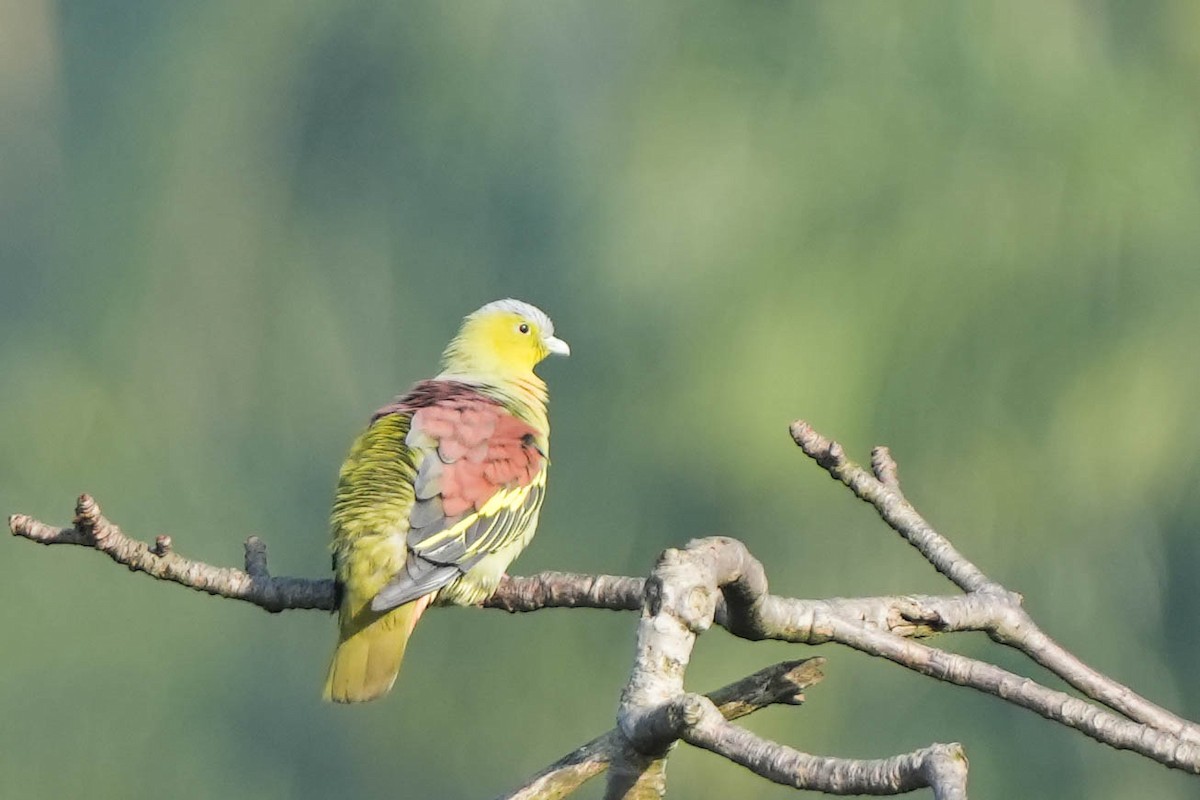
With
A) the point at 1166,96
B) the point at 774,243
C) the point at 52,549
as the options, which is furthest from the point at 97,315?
the point at 1166,96

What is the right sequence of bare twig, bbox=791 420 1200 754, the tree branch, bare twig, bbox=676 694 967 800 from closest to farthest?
bare twig, bbox=676 694 967 800 → the tree branch → bare twig, bbox=791 420 1200 754

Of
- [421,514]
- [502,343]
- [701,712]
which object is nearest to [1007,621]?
[701,712]

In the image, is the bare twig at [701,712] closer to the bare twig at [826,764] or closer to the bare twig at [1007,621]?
the bare twig at [826,764]

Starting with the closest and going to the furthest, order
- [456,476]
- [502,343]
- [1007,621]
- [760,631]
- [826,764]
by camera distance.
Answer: [826,764] → [760,631] → [1007,621] → [456,476] → [502,343]

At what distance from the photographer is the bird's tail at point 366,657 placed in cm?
262

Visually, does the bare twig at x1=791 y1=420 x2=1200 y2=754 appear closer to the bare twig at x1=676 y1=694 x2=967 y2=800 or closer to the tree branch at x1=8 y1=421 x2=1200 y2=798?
the tree branch at x1=8 y1=421 x2=1200 y2=798

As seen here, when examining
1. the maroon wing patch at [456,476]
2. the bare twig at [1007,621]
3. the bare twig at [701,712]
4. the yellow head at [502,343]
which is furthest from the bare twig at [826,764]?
the yellow head at [502,343]

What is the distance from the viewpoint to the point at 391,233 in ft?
28.7

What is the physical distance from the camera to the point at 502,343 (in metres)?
3.47

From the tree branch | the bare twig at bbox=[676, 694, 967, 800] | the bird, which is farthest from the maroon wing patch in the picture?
the bare twig at bbox=[676, 694, 967, 800]

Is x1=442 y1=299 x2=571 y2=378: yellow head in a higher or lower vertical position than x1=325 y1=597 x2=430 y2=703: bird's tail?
higher

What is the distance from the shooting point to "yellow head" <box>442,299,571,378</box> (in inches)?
135

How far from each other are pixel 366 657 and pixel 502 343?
3.36 ft

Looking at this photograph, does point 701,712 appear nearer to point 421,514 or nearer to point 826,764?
point 826,764
